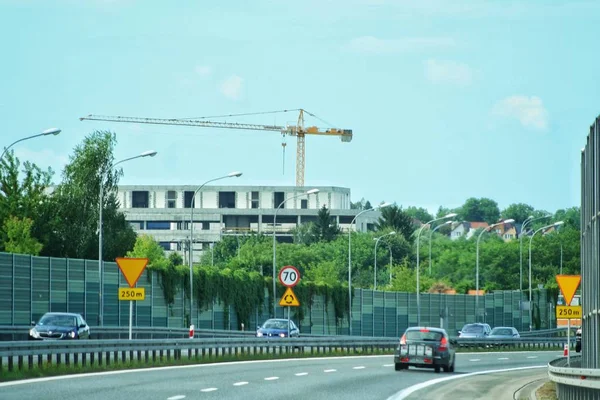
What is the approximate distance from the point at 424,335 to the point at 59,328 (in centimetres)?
1409

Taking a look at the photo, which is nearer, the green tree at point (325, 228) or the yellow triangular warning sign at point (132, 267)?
the yellow triangular warning sign at point (132, 267)

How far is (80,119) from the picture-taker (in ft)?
635

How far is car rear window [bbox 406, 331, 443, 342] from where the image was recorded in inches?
1535

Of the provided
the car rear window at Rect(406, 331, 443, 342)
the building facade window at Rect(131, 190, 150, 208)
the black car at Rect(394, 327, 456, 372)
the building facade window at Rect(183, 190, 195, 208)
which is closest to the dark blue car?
the car rear window at Rect(406, 331, 443, 342)

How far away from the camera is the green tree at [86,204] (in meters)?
99.2

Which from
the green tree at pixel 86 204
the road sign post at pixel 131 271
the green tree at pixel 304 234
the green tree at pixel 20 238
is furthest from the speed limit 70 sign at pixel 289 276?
the green tree at pixel 304 234

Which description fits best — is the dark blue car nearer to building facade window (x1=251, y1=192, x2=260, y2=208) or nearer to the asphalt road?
the asphalt road

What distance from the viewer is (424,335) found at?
1543 inches

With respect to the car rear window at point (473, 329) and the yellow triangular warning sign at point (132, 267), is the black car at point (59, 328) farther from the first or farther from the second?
the car rear window at point (473, 329)

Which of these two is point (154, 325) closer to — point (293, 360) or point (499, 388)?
point (293, 360)

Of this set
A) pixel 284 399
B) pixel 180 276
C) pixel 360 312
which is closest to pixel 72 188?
pixel 360 312

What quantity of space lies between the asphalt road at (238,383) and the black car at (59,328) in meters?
9.55

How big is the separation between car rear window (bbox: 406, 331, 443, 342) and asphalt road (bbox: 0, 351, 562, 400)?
3.17 feet

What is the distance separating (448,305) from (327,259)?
238ft
